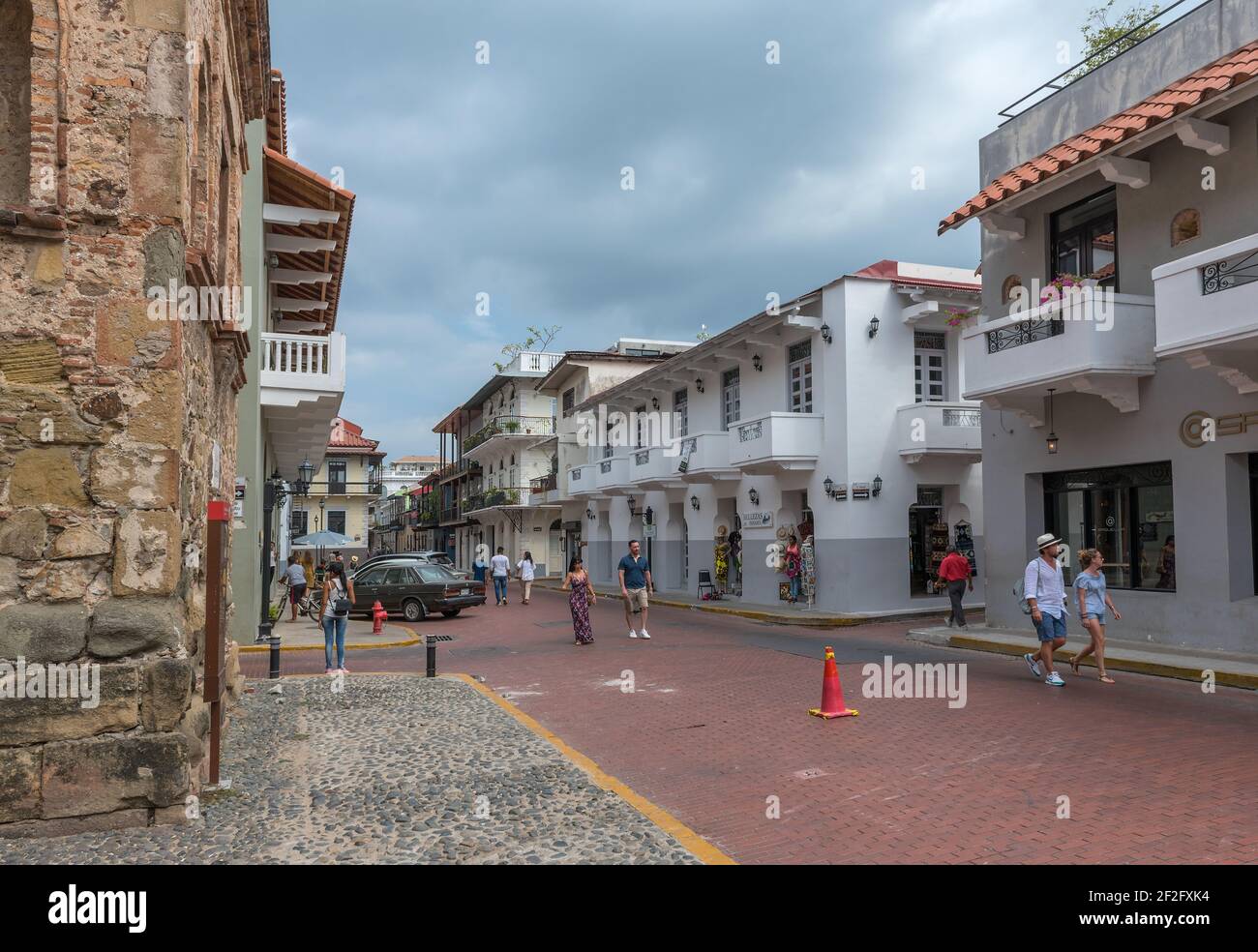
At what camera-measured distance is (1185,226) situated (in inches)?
512

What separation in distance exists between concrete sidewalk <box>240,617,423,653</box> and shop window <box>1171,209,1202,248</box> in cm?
1393

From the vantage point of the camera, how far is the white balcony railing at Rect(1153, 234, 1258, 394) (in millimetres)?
10766

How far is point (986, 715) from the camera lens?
927 centimetres

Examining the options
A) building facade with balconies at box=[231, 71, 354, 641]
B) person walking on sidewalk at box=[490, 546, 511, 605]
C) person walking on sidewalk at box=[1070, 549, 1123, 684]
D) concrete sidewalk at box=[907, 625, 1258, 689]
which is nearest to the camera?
person walking on sidewalk at box=[1070, 549, 1123, 684]

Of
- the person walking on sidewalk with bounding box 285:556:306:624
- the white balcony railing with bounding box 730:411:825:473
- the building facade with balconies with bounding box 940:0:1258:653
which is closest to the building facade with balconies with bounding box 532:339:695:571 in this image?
the white balcony railing with bounding box 730:411:825:473

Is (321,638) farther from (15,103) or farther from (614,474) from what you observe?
(614,474)

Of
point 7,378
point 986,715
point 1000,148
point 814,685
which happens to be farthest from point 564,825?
point 1000,148

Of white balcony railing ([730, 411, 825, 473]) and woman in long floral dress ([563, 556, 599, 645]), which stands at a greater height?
white balcony railing ([730, 411, 825, 473])

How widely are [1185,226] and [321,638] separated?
1579cm

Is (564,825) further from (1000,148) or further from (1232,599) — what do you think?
(1000,148)

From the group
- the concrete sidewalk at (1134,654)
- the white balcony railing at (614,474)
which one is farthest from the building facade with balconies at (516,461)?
the concrete sidewalk at (1134,654)

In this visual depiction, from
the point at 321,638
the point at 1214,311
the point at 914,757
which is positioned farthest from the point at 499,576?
the point at 914,757

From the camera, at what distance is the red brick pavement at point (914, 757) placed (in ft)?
18.1

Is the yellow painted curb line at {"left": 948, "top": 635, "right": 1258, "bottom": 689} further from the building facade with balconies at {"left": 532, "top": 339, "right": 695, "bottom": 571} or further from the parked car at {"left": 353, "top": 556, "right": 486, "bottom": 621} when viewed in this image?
the building facade with balconies at {"left": 532, "top": 339, "right": 695, "bottom": 571}
